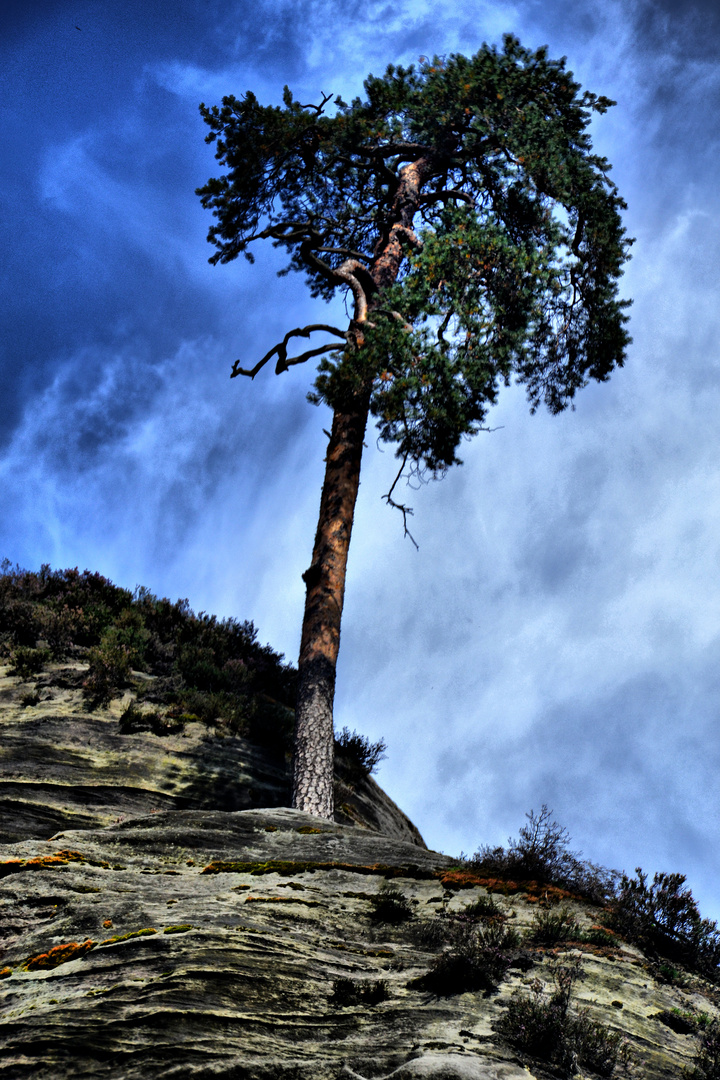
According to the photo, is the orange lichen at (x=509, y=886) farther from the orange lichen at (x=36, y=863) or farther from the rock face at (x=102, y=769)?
the rock face at (x=102, y=769)

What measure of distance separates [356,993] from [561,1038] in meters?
1.33

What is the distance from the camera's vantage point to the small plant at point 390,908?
251 inches

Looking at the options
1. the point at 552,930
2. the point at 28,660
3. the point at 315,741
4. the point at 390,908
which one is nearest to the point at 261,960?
the point at 390,908

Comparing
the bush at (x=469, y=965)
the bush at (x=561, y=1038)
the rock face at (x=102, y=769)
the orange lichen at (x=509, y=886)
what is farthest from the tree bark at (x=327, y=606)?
the bush at (x=561, y=1038)

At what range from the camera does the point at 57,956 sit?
4.93 meters

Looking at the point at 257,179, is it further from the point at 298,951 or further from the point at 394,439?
the point at 298,951

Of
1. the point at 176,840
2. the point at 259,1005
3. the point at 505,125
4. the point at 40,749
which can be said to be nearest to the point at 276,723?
the point at 40,749

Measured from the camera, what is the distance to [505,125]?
630 inches

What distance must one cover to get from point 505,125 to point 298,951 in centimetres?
1656

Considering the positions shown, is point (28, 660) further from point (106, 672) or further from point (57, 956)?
point (57, 956)

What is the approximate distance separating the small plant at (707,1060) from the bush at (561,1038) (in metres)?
0.41

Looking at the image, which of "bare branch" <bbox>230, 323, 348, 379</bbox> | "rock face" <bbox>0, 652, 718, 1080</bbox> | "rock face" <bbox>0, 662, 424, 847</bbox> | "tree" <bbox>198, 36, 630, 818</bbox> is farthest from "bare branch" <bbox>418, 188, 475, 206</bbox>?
"rock face" <bbox>0, 652, 718, 1080</bbox>

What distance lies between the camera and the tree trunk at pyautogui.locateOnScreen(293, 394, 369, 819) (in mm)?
10859

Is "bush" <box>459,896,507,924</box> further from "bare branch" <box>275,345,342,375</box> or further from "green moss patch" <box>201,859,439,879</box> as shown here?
"bare branch" <box>275,345,342,375</box>
